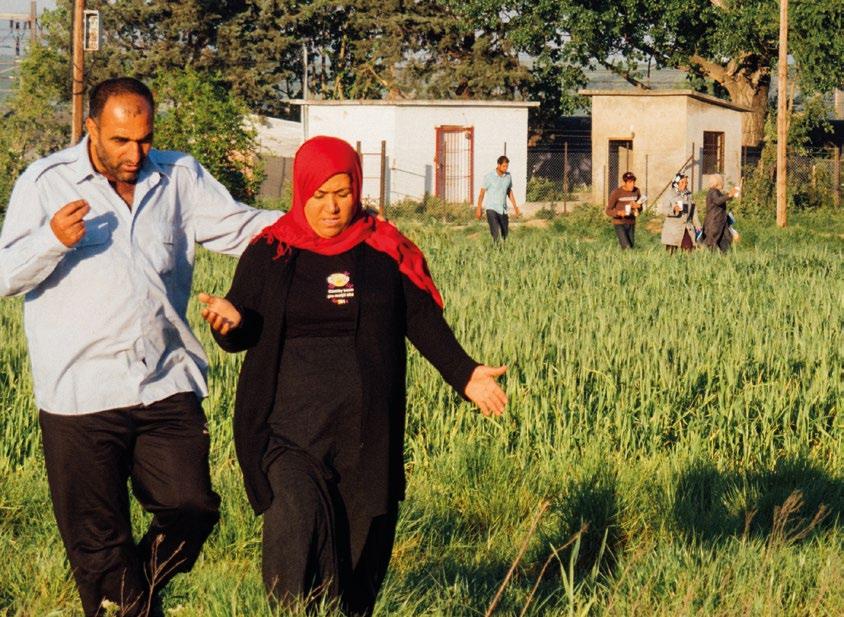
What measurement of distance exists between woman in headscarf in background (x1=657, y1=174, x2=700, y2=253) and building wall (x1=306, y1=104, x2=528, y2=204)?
19.9 m

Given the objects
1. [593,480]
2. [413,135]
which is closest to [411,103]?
[413,135]

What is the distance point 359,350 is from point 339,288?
0.20 m

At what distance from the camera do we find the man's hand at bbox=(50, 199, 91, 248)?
4.20 meters

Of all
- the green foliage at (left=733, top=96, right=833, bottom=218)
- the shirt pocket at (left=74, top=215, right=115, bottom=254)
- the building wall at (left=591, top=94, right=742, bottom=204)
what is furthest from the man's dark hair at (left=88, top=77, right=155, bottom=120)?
the building wall at (left=591, top=94, right=742, bottom=204)

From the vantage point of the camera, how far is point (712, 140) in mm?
39469

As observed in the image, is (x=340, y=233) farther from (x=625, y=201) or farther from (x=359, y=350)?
(x=625, y=201)

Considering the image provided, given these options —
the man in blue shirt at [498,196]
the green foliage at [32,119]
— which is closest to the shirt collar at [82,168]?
the man in blue shirt at [498,196]

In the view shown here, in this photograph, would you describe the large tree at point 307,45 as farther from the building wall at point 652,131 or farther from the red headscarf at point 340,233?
the red headscarf at point 340,233

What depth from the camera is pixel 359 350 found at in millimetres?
4418

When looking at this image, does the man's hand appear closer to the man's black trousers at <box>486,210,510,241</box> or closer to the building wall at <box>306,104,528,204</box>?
the man's black trousers at <box>486,210,510,241</box>

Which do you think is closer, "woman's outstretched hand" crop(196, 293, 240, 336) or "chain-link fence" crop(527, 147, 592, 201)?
"woman's outstretched hand" crop(196, 293, 240, 336)

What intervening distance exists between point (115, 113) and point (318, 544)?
1413mm

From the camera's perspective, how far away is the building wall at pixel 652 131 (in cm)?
3744

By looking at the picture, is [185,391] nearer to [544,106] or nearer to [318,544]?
[318,544]
